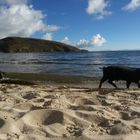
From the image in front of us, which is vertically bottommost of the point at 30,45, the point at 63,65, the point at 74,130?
the point at 63,65

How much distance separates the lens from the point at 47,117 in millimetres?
5703

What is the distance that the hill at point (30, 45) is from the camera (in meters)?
140

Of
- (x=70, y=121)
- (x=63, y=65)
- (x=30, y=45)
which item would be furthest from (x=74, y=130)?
(x=30, y=45)

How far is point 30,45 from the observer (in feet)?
487

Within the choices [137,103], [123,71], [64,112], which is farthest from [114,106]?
[123,71]

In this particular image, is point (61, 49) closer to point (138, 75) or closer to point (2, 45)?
point (2, 45)

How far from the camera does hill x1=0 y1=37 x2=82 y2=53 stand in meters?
140

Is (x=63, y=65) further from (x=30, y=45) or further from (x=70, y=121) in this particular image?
(x=30, y=45)

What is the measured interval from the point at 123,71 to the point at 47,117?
7096 millimetres

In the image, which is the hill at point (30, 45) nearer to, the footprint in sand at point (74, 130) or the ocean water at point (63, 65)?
the ocean water at point (63, 65)

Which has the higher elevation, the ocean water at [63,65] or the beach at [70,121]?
the beach at [70,121]

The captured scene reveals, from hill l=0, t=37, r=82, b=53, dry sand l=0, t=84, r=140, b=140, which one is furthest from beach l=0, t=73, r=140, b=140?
hill l=0, t=37, r=82, b=53

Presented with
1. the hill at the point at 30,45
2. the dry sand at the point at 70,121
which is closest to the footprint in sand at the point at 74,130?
the dry sand at the point at 70,121

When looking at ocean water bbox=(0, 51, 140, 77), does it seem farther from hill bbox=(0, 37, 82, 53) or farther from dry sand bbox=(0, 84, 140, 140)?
hill bbox=(0, 37, 82, 53)
